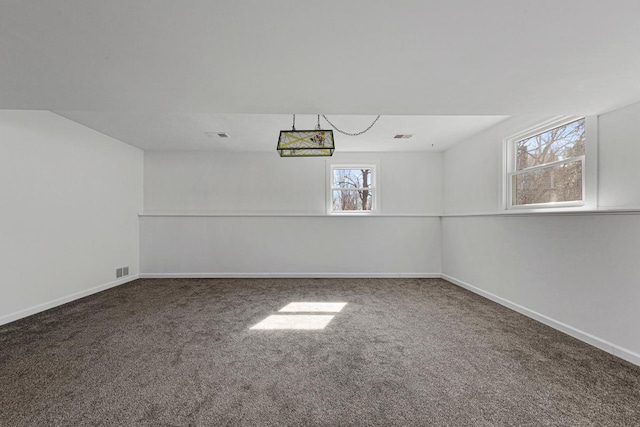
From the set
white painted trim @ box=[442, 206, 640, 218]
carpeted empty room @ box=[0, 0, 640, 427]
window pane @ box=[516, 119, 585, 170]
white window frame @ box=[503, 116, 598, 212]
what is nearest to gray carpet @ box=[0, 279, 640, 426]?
carpeted empty room @ box=[0, 0, 640, 427]

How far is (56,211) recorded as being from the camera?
341 cm

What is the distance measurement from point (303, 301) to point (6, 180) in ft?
12.1

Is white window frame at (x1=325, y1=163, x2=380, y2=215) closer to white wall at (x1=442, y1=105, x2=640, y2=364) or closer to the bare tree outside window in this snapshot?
the bare tree outside window

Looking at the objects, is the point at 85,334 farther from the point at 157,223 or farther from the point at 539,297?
the point at 539,297

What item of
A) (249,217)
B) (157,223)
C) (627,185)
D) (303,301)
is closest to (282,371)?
(303,301)

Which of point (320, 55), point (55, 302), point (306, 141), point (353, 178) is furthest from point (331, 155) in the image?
point (55, 302)

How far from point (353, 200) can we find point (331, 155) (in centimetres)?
239

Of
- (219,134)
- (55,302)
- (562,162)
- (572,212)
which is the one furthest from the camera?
(219,134)

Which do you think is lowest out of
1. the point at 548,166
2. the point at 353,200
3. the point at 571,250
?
the point at 571,250

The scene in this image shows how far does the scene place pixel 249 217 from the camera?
5164 mm

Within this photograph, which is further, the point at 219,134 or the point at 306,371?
the point at 219,134

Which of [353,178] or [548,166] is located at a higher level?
[353,178]

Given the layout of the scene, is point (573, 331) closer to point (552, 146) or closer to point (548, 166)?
point (548, 166)

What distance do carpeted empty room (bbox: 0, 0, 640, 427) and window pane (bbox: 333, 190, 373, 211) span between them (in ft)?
3.14
